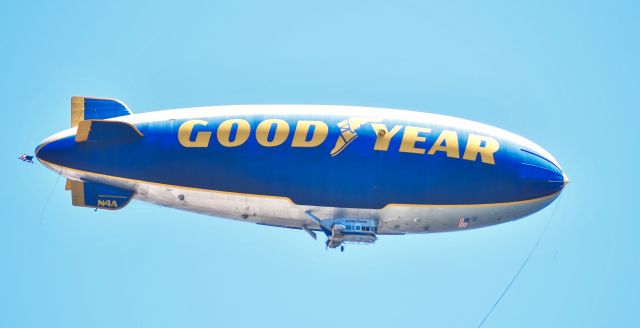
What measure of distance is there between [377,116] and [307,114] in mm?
2254

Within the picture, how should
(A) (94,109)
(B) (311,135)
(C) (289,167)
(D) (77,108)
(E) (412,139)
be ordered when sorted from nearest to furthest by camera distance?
(C) (289,167) < (B) (311,135) < (E) (412,139) < (D) (77,108) < (A) (94,109)

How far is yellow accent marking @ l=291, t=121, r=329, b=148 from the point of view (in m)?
33.4

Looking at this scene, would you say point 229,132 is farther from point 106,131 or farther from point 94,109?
point 94,109

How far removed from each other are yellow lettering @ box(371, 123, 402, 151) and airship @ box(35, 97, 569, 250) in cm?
3

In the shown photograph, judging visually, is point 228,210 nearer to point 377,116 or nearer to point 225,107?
point 225,107

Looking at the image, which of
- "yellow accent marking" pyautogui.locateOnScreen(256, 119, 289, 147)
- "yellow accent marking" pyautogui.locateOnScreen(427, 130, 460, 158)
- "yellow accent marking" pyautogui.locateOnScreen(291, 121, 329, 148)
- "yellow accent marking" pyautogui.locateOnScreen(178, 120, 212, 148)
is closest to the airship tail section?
"yellow accent marking" pyautogui.locateOnScreen(178, 120, 212, 148)

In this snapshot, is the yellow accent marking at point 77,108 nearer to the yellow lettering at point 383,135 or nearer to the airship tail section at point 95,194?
the airship tail section at point 95,194

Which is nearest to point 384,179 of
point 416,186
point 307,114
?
point 416,186

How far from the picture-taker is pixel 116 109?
35656 millimetres

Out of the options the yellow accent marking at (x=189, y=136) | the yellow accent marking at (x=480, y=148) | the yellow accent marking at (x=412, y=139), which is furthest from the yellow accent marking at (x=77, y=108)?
Result: the yellow accent marking at (x=480, y=148)

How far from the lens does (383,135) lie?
33.7m

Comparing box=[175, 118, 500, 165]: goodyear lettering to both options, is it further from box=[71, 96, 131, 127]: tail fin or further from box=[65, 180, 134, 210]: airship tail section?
box=[71, 96, 131, 127]: tail fin

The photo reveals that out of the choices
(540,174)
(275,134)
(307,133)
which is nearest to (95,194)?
(275,134)

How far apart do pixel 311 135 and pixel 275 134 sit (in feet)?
3.70
